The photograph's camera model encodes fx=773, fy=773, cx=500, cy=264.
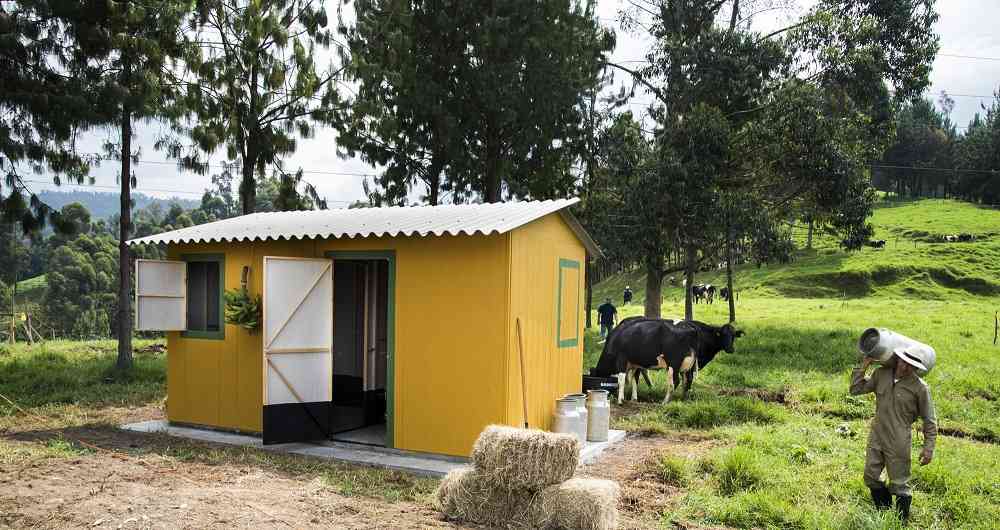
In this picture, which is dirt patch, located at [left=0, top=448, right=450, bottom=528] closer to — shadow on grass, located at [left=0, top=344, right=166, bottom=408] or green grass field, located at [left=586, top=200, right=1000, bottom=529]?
green grass field, located at [left=586, top=200, right=1000, bottom=529]

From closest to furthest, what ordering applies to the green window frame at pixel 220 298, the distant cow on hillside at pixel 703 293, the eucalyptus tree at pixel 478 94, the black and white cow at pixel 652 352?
the green window frame at pixel 220 298
the black and white cow at pixel 652 352
the eucalyptus tree at pixel 478 94
the distant cow on hillside at pixel 703 293

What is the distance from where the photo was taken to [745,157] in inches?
788

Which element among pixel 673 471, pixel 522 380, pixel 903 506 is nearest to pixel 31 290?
pixel 522 380

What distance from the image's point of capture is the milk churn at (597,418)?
9.55m

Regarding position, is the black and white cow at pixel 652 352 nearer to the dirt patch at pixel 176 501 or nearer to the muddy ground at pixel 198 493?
the muddy ground at pixel 198 493

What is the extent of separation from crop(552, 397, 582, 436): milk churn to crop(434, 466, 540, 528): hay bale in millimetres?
2852

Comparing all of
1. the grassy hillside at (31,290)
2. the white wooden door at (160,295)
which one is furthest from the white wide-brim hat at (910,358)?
the grassy hillside at (31,290)

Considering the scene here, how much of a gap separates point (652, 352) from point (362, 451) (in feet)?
18.0

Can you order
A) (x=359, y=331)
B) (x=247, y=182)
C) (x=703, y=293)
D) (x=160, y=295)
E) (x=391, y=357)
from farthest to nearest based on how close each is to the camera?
(x=703, y=293)
(x=247, y=182)
(x=359, y=331)
(x=160, y=295)
(x=391, y=357)

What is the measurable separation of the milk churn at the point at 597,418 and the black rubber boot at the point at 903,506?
378cm

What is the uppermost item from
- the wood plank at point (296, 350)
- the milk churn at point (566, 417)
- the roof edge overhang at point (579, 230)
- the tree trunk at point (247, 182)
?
the tree trunk at point (247, 182)

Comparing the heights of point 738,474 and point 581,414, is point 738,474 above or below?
below

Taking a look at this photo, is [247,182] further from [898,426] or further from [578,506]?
[898,426]

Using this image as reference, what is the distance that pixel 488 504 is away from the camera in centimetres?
629
